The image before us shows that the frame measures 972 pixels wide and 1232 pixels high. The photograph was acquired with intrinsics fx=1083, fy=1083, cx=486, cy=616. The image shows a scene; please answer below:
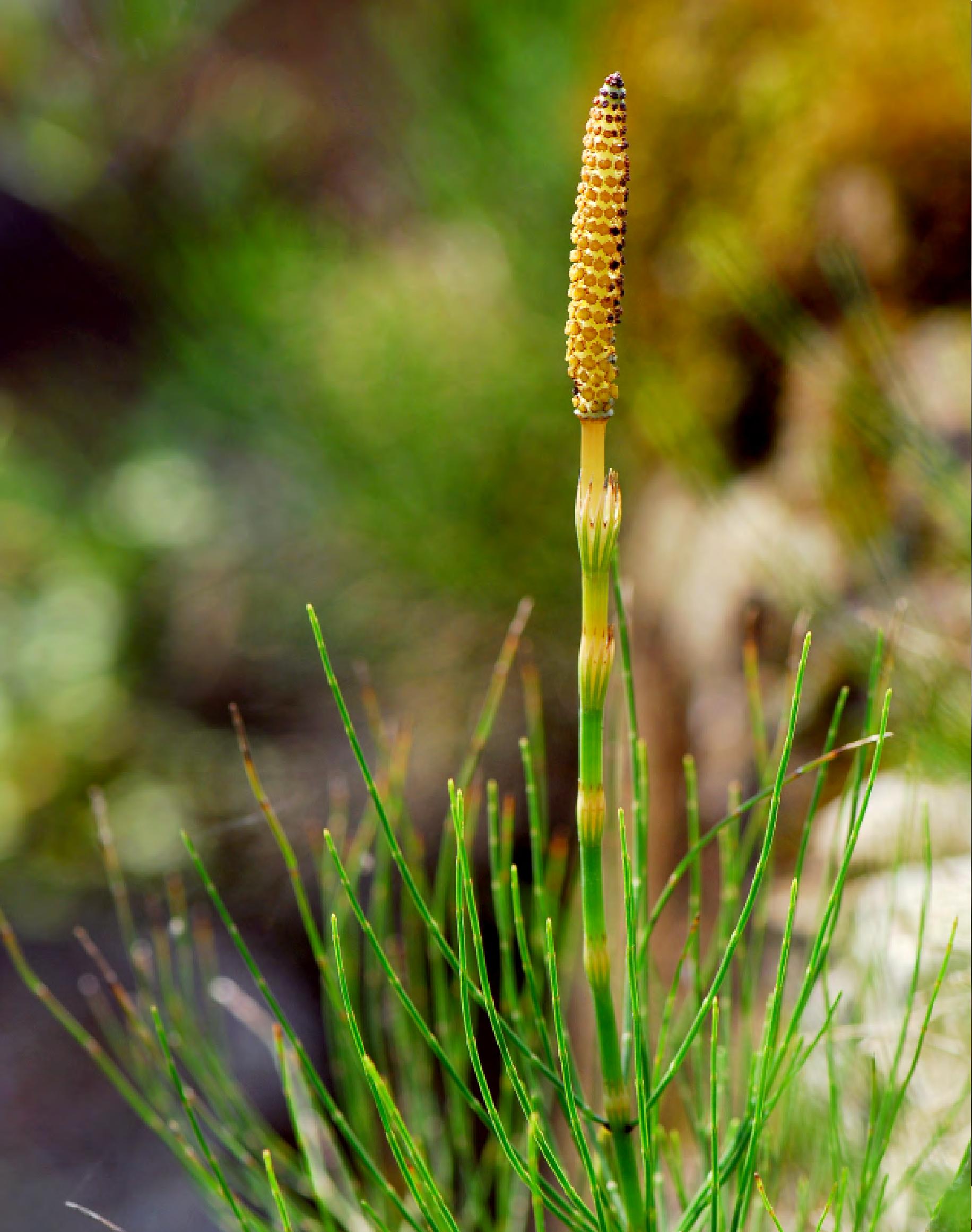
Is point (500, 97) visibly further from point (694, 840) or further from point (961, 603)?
point (694, 840)

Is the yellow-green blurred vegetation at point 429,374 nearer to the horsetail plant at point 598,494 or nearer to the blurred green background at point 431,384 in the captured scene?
the blurred green background at point 431,384

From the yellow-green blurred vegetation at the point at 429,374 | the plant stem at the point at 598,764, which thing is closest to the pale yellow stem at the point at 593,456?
the plant stem at the point at 598,764

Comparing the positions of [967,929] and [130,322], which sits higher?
[130,322]

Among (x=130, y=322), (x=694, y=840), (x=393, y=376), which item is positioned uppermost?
(x=130, y=322)

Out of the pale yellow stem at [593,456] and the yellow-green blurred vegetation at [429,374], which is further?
the yellow-green blurred vegetation at [429,374]

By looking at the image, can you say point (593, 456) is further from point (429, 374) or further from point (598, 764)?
point (429, 374)

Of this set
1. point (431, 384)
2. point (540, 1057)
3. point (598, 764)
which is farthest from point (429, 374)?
point (598, 764)

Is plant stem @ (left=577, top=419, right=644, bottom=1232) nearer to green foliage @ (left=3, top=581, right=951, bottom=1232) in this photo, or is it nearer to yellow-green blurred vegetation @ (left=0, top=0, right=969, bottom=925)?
green foliage @ (left=3, top=581, right=951, bottom=1232)

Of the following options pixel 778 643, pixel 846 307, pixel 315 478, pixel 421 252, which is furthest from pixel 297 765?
pixel 846 307
